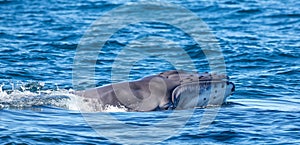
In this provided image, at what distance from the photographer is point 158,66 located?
18938mm

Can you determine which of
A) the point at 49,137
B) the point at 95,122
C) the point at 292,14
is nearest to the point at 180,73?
the point at 95,122

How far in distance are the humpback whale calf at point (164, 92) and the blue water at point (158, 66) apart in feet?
1.01

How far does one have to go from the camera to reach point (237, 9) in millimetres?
26844

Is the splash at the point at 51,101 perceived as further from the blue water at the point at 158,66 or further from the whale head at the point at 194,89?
the whale head at the point at 194,89

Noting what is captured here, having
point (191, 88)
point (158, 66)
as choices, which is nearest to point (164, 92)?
point (191, 88)

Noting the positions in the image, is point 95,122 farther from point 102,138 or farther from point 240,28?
point 240,28

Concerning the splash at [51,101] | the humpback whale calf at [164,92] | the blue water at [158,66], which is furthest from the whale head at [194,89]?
the splash at [51,101]

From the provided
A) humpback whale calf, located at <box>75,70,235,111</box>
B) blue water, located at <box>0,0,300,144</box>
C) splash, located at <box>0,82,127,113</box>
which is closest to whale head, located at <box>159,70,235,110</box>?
humpback whale calf, located at <box>75,70,235,111</box>

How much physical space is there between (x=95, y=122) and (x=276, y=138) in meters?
2.63

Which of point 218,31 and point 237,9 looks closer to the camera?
point 218,31

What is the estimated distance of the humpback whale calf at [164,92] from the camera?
11892 mm

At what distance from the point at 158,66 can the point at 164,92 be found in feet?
23.1

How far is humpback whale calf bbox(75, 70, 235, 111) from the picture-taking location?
11892 mm

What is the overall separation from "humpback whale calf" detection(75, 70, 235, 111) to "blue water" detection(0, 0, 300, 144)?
0.31m
